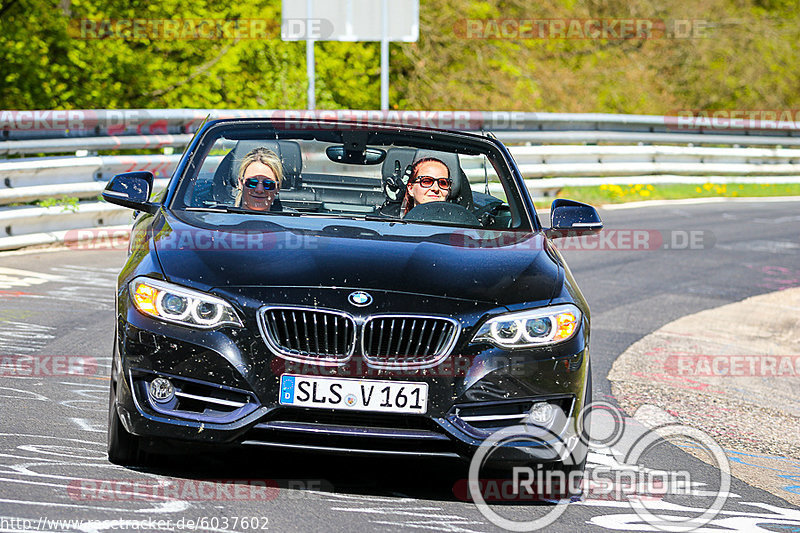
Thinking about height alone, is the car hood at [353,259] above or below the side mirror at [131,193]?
below

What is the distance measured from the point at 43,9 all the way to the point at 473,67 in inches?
421

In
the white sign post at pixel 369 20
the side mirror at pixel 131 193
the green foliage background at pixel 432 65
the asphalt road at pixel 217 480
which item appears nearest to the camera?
the asphalt road at pixel 217 480

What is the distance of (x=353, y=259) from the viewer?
198 inches

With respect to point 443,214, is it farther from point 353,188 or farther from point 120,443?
point 120,443

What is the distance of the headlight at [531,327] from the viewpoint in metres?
4.76

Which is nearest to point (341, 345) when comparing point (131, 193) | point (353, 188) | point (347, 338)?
point (347, 338)

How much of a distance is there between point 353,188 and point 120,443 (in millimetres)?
2423

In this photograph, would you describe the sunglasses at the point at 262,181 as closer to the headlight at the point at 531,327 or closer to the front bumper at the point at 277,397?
the front bumper at the point at 277,397

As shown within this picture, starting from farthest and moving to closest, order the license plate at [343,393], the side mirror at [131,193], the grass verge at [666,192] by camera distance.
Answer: the grass verge at [666,192] → the side mirror at [131,193] → the license plate at [343,393]

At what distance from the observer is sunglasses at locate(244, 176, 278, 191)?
6.08 m

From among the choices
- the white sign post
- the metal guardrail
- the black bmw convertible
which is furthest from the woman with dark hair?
the white sign post

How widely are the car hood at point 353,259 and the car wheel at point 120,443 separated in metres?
0.58

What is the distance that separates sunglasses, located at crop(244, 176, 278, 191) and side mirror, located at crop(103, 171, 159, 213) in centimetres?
44

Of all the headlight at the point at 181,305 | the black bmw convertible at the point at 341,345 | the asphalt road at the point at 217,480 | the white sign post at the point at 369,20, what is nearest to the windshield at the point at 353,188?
the black bmw convertible at the point at 341,345
